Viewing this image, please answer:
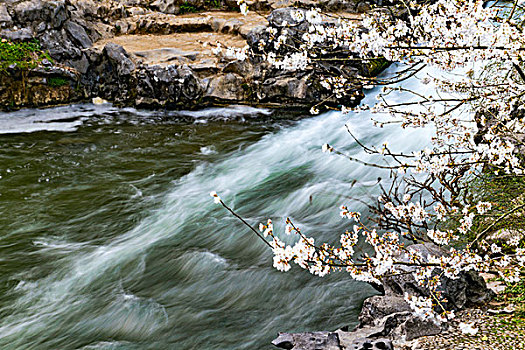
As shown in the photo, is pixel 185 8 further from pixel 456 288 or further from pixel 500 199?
pixel 456 288

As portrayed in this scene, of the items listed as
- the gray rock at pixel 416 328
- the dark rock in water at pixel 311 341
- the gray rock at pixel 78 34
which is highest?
the gray rock at pixel 78 34

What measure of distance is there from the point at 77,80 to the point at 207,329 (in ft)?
26.6

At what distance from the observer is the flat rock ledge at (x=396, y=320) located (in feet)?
9.74

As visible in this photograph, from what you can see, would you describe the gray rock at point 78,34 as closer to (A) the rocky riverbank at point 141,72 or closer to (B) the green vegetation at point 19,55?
(A) the rocky riverbank at point 141,72

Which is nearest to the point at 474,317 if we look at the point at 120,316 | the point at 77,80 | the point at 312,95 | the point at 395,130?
the point at 120,316

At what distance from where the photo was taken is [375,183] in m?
6.16

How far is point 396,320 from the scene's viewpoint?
316 centimetres

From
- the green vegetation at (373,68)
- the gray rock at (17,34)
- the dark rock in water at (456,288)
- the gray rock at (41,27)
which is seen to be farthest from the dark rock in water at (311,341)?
the gray rock at (41,27)

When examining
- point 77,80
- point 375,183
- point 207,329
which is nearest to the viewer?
point 207,329

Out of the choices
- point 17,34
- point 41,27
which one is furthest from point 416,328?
point 41,27

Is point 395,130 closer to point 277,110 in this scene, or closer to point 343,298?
point 277,110

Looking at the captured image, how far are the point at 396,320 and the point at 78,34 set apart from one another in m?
10.3

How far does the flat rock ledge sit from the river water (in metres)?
0.37

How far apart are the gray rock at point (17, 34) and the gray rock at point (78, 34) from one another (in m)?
0.89
